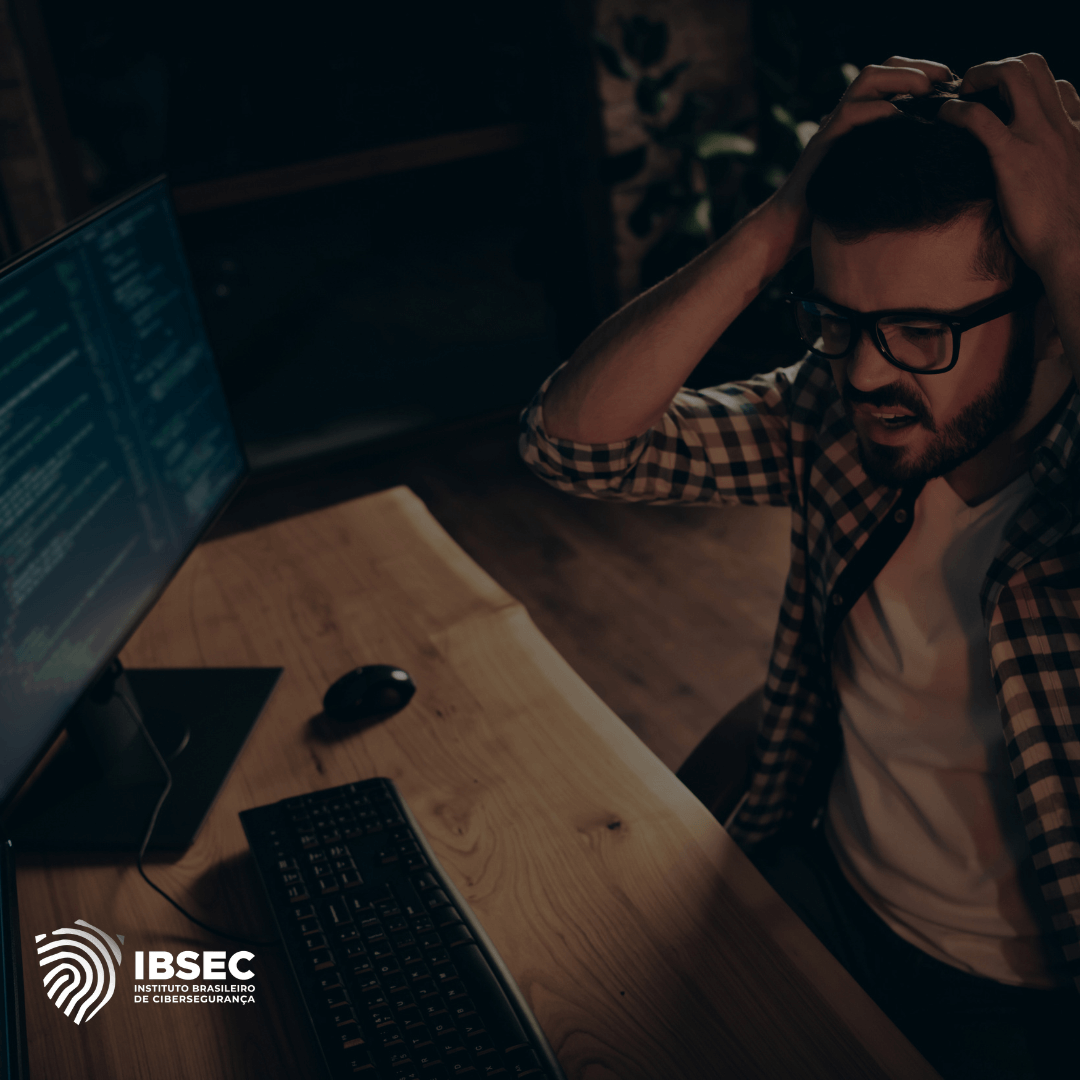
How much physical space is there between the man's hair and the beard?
8cm

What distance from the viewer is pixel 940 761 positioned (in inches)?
36.6

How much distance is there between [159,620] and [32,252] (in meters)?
0.56

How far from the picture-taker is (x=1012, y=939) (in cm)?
90

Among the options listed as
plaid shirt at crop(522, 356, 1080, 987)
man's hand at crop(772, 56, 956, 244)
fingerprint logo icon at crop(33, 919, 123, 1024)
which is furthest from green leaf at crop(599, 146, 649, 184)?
fingerprint logo icon at crop(33, 919, 123, 1024)

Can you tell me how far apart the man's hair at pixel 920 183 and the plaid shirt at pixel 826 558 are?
0.17 m

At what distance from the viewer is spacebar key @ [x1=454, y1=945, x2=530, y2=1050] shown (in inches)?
25.2

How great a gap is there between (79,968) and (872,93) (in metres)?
1.02

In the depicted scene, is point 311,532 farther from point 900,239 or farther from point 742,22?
point 742,22

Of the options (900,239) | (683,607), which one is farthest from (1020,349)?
(683,607)

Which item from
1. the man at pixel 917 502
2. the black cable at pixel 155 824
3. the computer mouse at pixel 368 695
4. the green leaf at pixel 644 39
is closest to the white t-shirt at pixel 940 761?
the man at pixel 917 502

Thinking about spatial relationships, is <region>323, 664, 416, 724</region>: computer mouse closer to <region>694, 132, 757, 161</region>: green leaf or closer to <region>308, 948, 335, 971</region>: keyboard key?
<region>308, 948, 335, 971</region>: keyboard key

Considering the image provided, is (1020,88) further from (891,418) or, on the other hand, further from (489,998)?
(489,998)

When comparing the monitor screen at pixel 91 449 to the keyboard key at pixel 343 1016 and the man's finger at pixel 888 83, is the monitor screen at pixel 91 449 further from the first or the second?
the man's finger at pixel 888 83

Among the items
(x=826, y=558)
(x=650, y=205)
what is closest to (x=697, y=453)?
(x=826, y=558)
